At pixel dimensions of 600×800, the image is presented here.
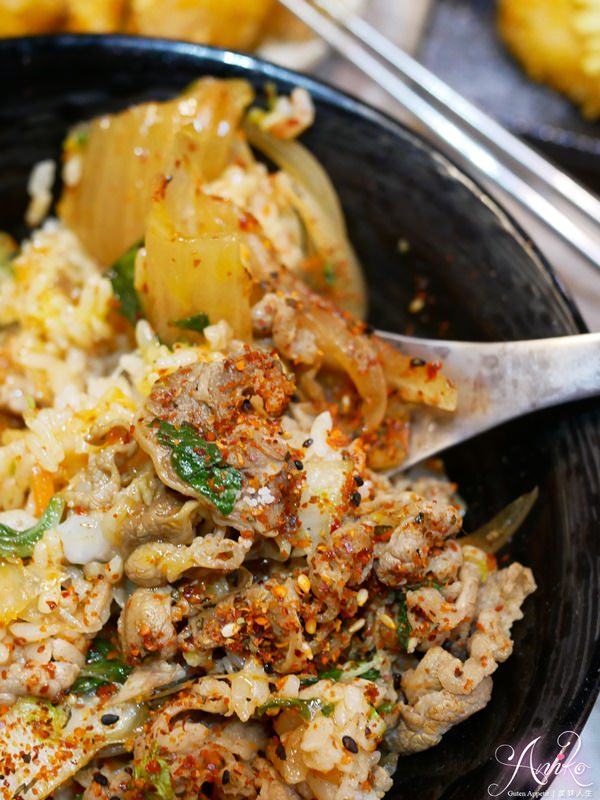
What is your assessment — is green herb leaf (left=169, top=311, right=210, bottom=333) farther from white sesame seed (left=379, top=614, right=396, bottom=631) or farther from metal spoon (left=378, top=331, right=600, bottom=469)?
white sesame seed (left=379, top=614, right=396, bottom=631)

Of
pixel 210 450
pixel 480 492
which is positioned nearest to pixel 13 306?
pixel 210 450

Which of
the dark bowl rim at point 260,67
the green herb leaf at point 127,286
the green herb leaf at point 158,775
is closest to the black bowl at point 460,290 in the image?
the dark bowl rim at point 260,67

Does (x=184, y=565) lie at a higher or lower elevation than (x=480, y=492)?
lower

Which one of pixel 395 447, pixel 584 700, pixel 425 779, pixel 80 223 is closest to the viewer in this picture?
pixel 584 700

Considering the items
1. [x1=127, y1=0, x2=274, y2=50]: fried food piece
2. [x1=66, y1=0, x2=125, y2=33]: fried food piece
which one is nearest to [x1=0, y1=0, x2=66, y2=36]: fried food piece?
[x1=66, y1=0, x2=125, y2=33]: fried food piece

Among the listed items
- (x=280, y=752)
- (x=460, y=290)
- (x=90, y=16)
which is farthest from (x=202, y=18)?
(x=280, y=752)

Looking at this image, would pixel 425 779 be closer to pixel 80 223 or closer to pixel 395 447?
pixel 395 447
